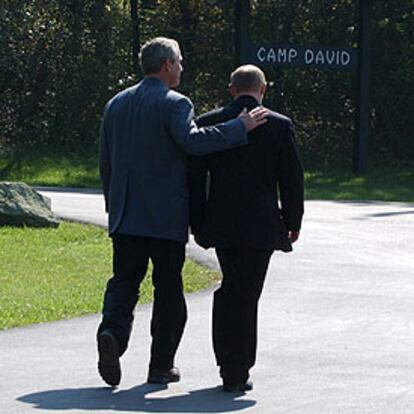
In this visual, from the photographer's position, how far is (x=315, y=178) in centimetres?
2855

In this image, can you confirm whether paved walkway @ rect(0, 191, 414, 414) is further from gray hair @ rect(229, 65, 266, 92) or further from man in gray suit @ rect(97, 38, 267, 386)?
gray hair @ rect(229, 65, 266, 92)

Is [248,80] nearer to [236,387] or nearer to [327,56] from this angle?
[236,387]

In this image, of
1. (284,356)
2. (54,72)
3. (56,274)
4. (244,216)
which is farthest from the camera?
(54,72)

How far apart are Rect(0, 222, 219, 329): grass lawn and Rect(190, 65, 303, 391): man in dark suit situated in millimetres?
2782

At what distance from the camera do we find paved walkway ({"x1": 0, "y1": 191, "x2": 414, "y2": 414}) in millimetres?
7922

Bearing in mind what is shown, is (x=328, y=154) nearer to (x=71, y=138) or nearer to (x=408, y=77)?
(x=408, y=77)

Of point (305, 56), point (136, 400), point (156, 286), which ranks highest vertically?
point (305, 56)

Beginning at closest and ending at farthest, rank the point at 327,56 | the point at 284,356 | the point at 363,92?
the point at 284,356, the point at 327,56, the point at 363,92

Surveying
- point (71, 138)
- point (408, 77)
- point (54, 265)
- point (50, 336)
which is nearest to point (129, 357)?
point (50, 336)

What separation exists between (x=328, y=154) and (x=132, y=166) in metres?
24.2

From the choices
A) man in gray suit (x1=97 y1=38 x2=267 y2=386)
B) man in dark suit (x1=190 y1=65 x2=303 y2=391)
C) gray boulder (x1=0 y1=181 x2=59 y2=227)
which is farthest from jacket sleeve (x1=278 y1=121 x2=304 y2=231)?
gray boulder (x1=0 y1=181 x2=59 y2=227)

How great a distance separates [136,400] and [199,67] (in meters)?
26.8

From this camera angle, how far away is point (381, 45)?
105 feet

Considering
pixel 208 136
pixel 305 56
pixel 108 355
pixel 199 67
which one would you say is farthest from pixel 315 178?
pixel 108 355
